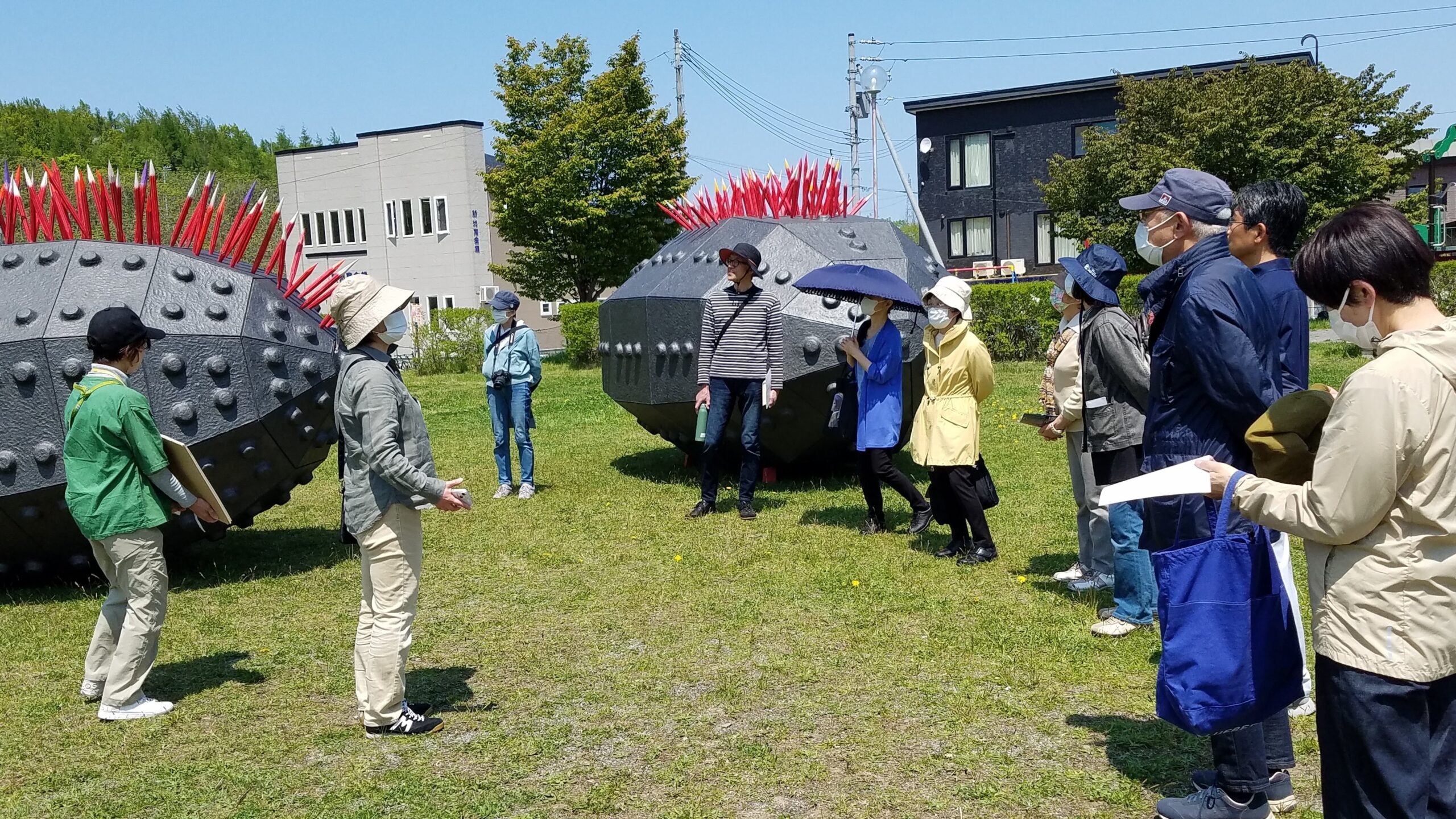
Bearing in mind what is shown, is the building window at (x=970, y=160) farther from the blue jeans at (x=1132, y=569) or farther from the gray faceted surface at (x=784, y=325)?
the blue jeans at (x=1132, y=569)

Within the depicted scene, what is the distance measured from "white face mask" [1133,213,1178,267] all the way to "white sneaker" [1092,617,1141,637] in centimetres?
219

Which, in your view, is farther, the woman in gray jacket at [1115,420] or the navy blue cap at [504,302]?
the navy blue cap at [504,302]

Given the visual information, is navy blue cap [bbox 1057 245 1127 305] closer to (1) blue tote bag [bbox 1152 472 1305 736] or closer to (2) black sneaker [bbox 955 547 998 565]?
(2) black sneaker [bbox 955 547 998 565]

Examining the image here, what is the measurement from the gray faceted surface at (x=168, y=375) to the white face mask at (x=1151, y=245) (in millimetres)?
5108

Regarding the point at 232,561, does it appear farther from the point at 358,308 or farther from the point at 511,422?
the point at 358,308

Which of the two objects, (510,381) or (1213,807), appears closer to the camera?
(1213,807)

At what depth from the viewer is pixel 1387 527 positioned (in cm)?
268

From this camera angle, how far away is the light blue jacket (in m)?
10.1

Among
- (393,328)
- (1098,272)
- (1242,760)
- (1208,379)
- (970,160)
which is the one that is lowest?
(1242,760)

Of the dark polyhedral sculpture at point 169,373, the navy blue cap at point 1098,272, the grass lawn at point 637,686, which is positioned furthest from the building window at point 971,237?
the dark polyhedral sculpture at point 169,373

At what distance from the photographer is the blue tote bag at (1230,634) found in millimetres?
3201

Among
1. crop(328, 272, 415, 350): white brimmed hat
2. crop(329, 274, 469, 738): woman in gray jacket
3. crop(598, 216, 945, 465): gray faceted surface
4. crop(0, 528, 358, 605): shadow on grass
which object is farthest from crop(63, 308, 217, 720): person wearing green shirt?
crop(598, 216, 945, 465): gray faceted surface

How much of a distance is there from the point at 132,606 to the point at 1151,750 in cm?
447

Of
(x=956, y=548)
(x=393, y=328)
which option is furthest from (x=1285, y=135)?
(x=393, y=328)
